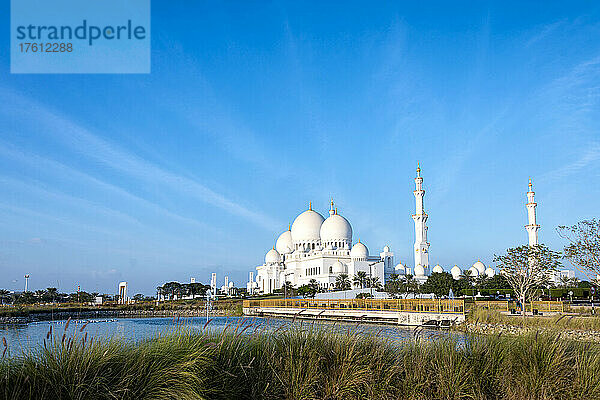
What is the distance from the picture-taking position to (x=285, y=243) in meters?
89.1

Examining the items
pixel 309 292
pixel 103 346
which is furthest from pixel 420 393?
pixel 309 292

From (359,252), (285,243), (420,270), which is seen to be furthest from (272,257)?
(420,270)

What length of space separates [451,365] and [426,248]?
60.8 metres

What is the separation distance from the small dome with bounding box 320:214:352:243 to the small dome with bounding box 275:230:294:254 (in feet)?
33.1

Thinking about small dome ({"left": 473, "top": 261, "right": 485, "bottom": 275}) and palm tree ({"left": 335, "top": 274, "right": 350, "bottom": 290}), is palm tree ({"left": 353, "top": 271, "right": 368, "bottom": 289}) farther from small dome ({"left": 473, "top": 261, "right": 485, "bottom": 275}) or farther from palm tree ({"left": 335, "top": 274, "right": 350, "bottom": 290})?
small dome ({"left": 473, "top": 261, "right": 485, "bottom": 275})

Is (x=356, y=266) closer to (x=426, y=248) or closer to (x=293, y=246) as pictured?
(x=426, y=248)

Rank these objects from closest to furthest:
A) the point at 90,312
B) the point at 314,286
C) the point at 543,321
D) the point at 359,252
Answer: the point at 543,321, the point at 90,312, the point at 314,286, the point at 359,252

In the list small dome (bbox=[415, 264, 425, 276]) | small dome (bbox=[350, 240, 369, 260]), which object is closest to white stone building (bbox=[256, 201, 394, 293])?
small dome (bbox=[350, 240, 369, 260])

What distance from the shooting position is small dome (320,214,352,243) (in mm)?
78062

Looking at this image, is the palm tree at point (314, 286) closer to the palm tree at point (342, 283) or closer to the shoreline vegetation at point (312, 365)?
the palm tree at point (342, 283)

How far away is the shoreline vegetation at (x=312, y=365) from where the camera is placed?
175 inches

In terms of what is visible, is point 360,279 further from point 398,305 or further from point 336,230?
point 398,305

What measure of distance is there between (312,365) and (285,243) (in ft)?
276

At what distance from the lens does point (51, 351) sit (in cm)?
441
